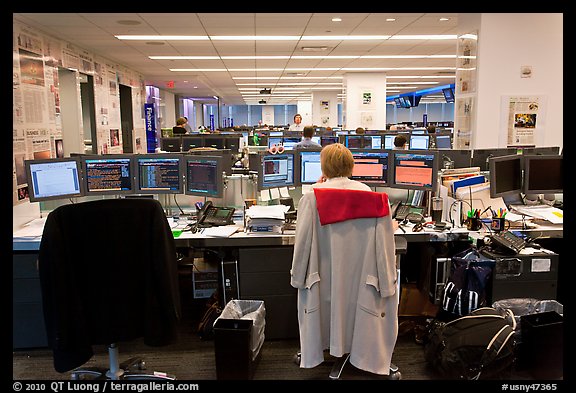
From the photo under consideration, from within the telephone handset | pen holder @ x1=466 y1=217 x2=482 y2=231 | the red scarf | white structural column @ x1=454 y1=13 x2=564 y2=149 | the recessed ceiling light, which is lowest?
pen holder @ x1=466 y1=217 x2=482 y2=231

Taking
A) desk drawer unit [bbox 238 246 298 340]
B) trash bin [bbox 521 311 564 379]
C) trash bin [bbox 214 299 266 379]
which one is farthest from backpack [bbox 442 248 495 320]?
trash bin [bbox 214 299 266 379]

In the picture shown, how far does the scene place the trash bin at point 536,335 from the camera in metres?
2.75

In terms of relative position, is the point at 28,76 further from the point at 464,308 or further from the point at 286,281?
the point at 464,308

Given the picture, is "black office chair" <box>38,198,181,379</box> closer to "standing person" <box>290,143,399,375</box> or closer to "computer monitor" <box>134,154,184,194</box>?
"standing person" <box>290,143,399,375</box>

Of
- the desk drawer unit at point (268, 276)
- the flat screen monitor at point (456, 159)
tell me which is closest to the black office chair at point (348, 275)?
the desk drawer unit at point (268, 276)

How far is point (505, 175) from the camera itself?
12.5 feet

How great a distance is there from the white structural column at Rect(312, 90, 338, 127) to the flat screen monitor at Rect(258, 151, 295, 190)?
1468 cm

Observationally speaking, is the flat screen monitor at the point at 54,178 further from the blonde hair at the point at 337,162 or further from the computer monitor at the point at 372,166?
the computer monitor at the point at 372,166

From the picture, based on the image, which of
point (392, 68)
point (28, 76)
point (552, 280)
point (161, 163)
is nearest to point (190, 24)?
point (28, 76)

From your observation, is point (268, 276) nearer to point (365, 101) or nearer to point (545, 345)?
point (545, 345)

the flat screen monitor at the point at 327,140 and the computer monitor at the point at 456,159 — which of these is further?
the flat screen monitor at the point at 327,140

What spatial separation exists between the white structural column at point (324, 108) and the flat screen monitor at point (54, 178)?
599 inches

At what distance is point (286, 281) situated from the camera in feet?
10.8

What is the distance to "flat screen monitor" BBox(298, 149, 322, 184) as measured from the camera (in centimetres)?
398
